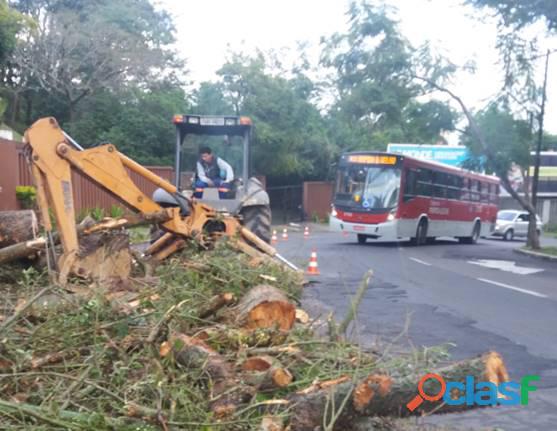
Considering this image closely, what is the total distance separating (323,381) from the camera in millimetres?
4020

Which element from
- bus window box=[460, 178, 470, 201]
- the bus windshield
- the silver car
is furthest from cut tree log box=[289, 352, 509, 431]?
the silver car

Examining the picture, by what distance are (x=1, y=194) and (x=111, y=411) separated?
11.7 metres

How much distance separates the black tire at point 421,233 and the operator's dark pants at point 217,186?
13.2 m

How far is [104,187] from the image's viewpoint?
7.52 m

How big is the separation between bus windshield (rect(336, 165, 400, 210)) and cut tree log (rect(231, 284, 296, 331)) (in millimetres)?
15210

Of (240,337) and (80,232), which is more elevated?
(80,232)

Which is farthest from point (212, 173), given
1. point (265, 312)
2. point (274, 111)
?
point (274, 111)

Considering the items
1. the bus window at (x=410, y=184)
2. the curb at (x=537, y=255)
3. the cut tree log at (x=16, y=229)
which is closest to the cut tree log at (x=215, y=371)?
the cut tree log at (x=16, y=229)

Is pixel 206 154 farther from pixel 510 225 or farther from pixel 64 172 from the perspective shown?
pixel 510 225

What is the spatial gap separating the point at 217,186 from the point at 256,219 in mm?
867

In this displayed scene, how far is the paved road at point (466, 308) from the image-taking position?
17.6 feet

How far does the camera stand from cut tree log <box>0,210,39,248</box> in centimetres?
757

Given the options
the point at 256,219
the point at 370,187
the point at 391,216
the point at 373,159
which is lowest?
the point at 391,216

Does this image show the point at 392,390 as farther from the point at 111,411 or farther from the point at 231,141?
the point at 231,141
